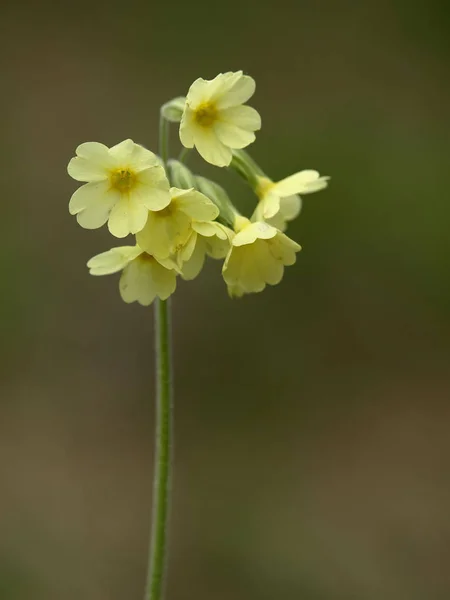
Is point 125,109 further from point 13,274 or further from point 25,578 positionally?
point 25,578

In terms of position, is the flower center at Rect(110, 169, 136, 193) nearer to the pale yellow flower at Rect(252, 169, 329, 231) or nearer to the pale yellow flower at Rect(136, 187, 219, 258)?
the pale yellow flower at Rect(136, 187, 219, 258)

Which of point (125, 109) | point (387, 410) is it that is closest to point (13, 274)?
point (125, 109)

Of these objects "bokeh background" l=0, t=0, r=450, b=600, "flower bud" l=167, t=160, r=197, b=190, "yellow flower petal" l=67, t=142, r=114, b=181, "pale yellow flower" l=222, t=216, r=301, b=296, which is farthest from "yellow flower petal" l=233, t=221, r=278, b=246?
"bokeh background" l=0, t=0, r=450, b=600

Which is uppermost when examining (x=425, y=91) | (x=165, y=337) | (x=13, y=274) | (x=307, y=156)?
(x=425, y=91)

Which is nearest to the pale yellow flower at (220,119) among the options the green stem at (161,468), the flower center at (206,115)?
the flower center at (206,115)

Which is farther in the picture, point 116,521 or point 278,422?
point 278,422

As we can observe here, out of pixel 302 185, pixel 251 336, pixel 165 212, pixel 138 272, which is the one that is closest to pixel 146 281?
pixel 138 272
